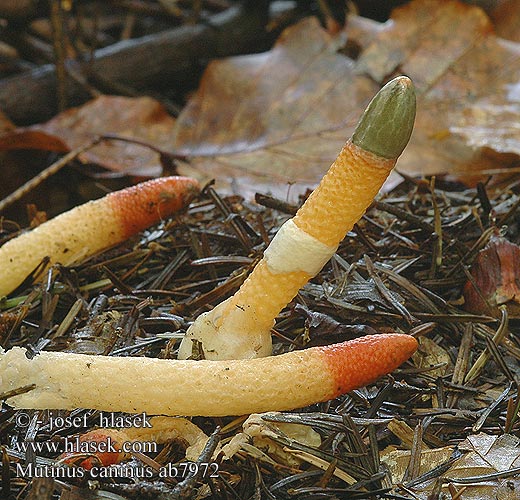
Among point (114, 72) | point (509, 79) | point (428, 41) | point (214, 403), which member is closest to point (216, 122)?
point (114, 72)

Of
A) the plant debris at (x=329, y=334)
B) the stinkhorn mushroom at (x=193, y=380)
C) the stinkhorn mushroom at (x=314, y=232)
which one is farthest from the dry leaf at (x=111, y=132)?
the stinkhorn mushroom at (x=193, y=380)

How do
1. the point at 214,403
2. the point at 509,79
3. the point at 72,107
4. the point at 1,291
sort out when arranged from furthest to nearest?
the point at 72,107, the point at 509,79, the point at 1,291, the point at 214,403

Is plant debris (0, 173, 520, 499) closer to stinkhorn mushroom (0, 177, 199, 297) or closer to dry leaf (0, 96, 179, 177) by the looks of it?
stinkhorn mushroom (0, 177, 199, 297)

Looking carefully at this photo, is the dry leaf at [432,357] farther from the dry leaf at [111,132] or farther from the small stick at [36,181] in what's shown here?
the dry leaf at [111,132]

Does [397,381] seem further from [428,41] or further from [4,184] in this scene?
[4,184]

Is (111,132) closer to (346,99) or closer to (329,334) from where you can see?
(346,99)

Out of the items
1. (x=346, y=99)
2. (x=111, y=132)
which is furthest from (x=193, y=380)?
(x=111, y=132)

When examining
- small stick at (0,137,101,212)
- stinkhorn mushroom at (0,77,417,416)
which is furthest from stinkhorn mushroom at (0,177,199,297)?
stinkhorn mushroom at (0,77,417,416)
